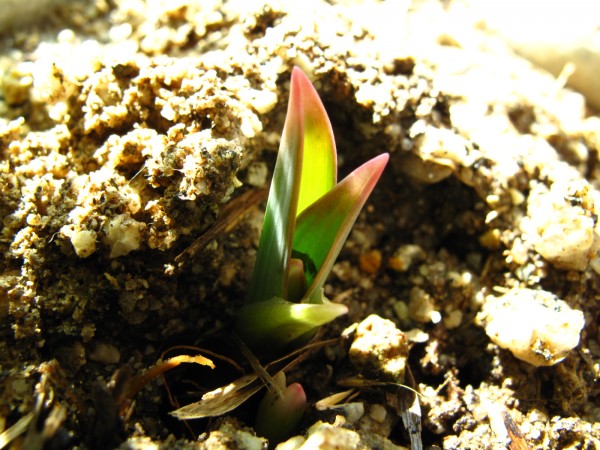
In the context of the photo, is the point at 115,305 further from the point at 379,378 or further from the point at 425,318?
the point at 425,318

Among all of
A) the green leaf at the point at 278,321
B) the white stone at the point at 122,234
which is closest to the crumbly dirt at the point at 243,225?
the white stone at the point at 122,234

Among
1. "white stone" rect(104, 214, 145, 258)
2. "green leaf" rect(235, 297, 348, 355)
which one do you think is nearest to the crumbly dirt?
"white stone" rect(104, 214, 145, 258)

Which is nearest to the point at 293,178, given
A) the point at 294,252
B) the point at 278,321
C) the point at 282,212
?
the point at 282,212

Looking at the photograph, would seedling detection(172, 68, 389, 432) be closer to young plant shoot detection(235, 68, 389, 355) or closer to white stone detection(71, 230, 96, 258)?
young plant shoot detection(235, 68, 389, 355)

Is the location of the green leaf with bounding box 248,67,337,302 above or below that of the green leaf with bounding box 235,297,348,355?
above

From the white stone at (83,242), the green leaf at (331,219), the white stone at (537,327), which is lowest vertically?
the white stone at (537,327)

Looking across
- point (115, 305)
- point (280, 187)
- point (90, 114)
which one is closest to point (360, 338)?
point (280, 187)

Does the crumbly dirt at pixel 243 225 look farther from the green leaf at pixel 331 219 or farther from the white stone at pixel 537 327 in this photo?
the green leaf at pixel 331 219
